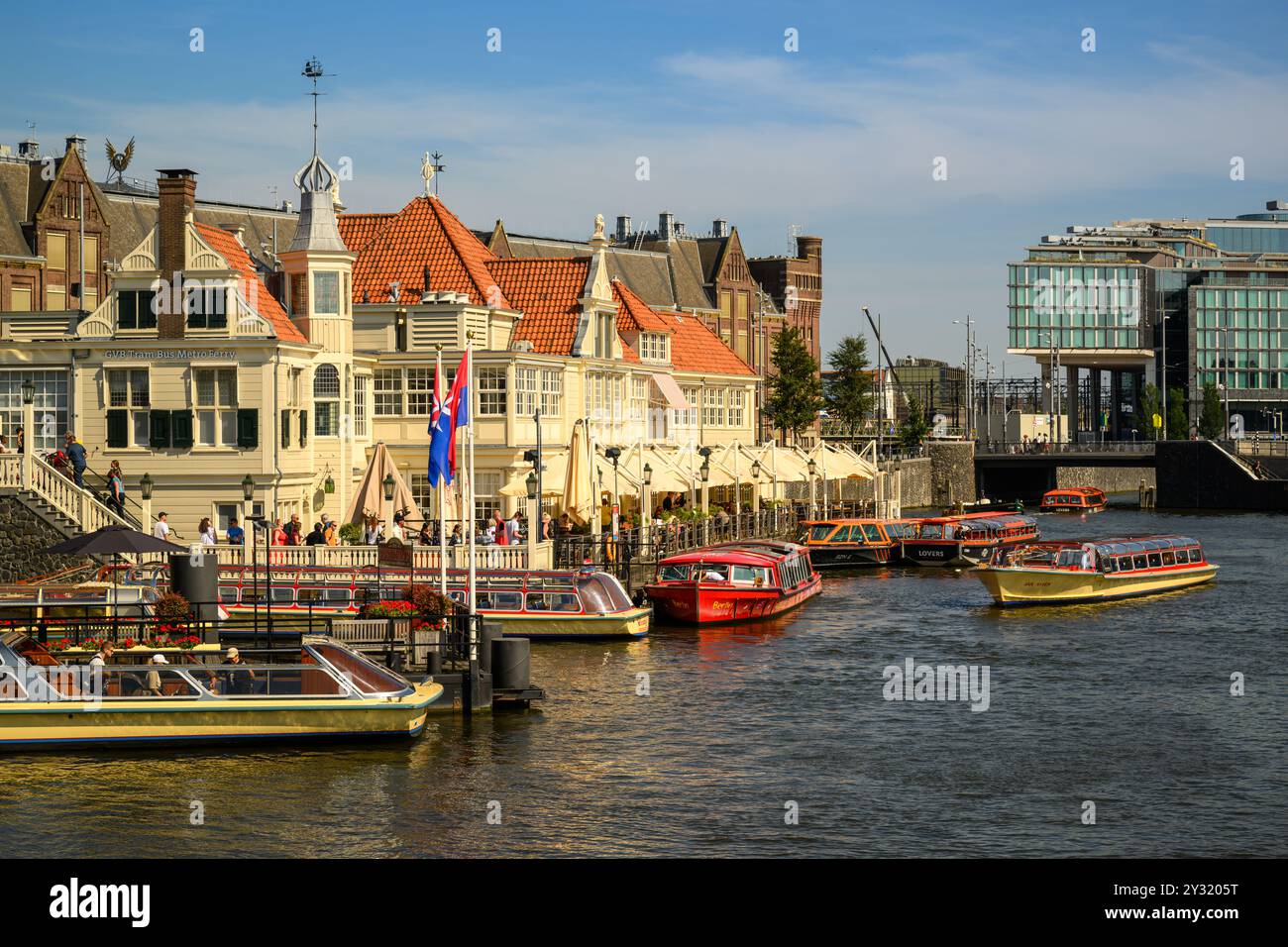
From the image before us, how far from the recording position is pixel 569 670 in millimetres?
42844

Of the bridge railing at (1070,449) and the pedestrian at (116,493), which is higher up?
the bridge railing at (1070,449)

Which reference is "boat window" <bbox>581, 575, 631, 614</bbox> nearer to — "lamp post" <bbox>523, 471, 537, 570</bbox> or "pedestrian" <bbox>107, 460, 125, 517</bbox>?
"lamp post" <bbox>523, 471, 537, 570</bbox>

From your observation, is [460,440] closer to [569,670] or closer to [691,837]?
[569,670]

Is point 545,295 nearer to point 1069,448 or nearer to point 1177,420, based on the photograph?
point 1069,448

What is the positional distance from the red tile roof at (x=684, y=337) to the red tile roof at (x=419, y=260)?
14.9m

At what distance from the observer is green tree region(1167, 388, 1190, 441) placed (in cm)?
18825

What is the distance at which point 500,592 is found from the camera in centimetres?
4781

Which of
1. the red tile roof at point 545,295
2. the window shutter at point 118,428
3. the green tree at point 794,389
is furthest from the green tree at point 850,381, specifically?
the window shutter at point 118,428

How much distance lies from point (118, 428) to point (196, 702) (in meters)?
23.9

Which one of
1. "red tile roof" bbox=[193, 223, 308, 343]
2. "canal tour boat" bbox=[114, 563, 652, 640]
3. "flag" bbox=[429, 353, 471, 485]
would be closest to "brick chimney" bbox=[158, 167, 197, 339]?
"red tile roof" bbox=[193, 223, 308, 343]

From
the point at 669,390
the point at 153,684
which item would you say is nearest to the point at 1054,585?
the point at 669,390

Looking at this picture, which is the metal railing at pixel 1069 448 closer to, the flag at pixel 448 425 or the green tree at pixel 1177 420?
the green tree at pixel 1177 420

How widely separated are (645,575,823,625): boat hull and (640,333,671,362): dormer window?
1107 inches

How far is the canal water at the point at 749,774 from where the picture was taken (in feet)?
87.1
